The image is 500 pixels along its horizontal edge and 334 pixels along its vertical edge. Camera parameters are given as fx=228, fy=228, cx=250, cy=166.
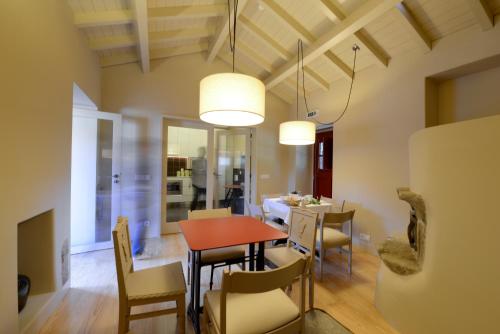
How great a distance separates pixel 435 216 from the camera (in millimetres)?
1688

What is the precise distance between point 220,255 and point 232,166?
3.34 m

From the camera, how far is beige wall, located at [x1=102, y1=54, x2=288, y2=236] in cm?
376

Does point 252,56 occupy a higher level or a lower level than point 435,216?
higher

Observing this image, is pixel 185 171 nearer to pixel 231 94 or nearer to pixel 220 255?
pixel 220 255

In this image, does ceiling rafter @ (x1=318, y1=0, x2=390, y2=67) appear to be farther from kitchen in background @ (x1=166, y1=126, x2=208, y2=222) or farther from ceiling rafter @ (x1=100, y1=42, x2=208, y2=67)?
kitchen in background @ (x1=166, y1=126, x2=208, y2=222)

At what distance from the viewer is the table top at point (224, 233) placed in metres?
1.68

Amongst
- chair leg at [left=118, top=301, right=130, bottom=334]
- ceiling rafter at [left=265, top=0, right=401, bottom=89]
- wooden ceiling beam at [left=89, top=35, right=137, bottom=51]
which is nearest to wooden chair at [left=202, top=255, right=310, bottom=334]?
chair leg at [left=118, top=301, right=130, bottom=334]

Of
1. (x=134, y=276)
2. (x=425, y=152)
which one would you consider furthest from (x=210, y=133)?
(x=425, y=152)

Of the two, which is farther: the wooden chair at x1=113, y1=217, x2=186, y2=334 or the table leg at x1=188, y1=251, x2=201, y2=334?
the table leg at x1=188, y1=251, x2=201, y2=334

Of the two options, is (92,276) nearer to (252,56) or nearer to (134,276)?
(134,276)

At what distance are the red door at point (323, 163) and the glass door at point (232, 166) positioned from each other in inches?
64.5

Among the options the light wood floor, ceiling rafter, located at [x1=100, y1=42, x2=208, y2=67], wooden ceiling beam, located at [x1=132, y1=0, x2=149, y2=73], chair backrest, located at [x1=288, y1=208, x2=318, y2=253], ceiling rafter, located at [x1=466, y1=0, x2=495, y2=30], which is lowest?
the light wood floor

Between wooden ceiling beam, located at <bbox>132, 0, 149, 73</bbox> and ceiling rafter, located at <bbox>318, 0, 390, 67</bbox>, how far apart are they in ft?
6.30

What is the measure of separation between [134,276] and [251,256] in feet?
3.24
